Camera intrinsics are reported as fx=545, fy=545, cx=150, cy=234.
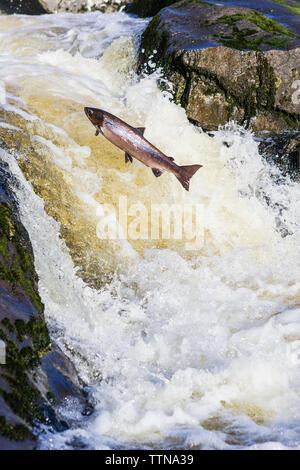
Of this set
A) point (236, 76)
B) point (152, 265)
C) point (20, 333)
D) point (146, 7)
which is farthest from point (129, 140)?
point (146, 7)

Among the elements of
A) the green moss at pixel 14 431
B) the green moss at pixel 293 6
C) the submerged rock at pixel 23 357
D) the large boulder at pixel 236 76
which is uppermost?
the green moss at pixel 293 6

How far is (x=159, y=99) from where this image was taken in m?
8.03

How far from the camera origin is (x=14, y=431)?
2635 millimetres

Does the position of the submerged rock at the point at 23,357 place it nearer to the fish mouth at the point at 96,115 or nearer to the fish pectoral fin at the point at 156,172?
the fish mouth at the point at 96,115

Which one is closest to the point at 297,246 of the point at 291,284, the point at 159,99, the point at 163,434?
the point at 291,284

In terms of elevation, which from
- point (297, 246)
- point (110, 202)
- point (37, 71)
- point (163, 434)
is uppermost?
point (37, 71)

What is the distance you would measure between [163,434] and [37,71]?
6.36 meters

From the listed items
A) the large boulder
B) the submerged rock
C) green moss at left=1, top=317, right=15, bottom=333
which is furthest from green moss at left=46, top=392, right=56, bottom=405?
the large boulder

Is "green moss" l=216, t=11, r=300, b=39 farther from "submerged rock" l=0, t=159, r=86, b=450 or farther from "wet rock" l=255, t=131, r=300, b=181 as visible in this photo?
"submerged rock" l=0, t=159, r=86, b=450

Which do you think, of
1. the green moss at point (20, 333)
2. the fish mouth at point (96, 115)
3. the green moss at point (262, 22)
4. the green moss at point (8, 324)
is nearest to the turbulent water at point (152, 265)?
the green moss at point (20, 333)

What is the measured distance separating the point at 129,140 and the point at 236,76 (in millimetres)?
3225

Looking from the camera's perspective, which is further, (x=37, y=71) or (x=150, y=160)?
(x=37, y=71)

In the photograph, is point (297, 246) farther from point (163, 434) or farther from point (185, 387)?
point (163, 434)

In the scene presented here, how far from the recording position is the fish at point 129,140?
5.00m
